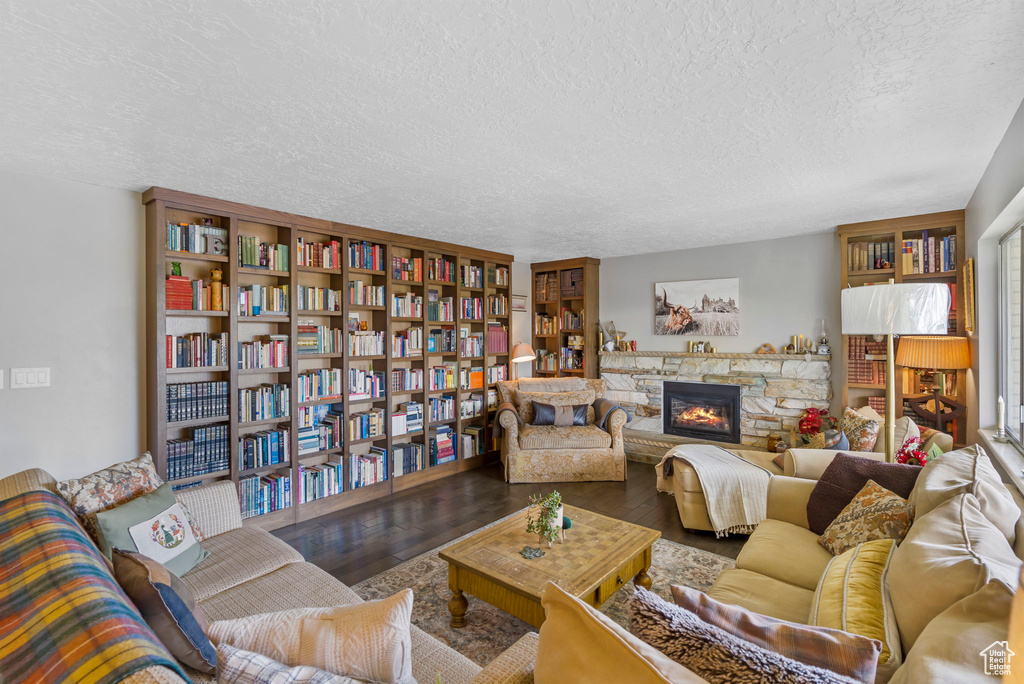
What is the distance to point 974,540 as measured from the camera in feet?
4.14

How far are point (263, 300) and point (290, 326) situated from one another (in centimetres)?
27

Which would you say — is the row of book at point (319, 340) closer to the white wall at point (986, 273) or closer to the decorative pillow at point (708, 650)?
the decorative pillow at point (708, 650)

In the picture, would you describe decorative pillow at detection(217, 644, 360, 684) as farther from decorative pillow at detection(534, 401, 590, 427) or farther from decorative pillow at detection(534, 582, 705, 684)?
decorative pillow at detection(534, 401, 590, 427)

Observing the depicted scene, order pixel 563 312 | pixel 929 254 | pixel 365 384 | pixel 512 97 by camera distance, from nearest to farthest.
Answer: pixel 512 97 < pixel 929 254 < pixel 365 384 < pixel 563 312

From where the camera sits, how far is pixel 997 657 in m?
0.82

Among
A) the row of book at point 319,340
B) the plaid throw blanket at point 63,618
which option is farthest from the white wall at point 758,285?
the plaid throw blanket at point 63,618

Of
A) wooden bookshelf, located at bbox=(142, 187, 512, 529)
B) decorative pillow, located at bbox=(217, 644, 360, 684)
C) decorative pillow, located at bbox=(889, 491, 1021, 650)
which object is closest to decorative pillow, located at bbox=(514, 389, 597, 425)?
wooden bookshelf, located at bbox=(142, 187, 512, 529)

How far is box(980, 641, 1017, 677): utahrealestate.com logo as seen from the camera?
80 cm

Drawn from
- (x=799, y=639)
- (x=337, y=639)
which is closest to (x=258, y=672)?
(x=337, y=639)

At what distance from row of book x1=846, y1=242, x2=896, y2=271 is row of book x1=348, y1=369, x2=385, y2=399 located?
4440 millimetres

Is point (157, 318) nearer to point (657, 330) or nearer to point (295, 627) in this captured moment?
point (295, 627)

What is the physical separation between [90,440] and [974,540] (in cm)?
422

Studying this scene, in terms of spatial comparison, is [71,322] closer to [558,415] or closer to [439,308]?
[439,308]

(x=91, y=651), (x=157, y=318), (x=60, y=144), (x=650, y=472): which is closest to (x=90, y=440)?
(x=157, y=318)
